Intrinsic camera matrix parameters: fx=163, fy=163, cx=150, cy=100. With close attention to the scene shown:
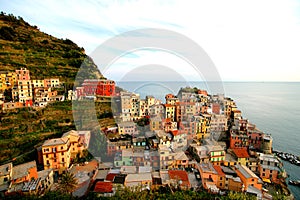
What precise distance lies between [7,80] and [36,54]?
627cm

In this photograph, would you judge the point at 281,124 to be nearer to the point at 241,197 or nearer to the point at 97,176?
the point at 241,197

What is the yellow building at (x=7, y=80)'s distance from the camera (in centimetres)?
1384

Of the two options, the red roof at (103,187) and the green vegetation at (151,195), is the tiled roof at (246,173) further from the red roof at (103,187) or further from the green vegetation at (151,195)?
the red roof at (103,187)

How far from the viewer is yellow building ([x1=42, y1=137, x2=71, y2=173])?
8.98m

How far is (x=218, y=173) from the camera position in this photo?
885cm

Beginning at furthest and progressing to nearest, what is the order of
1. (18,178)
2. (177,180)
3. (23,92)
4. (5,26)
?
1. (5,26)
2. (23,92)
3. (177,180)
4. (18,178)

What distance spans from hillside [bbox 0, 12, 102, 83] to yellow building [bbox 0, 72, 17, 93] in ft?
4.66

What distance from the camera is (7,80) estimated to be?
14.1 meters

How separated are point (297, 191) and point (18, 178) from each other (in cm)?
1592

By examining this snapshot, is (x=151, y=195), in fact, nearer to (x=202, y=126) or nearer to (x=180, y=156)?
(x=180, y=156)

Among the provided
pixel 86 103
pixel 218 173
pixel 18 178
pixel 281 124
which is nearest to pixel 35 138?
pixel 18 178

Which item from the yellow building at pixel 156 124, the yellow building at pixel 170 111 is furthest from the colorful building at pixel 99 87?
the yellow building at pixel 156 124

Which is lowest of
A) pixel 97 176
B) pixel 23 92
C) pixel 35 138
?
pixel 97 176

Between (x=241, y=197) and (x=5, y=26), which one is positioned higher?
(x=5, y=26)
